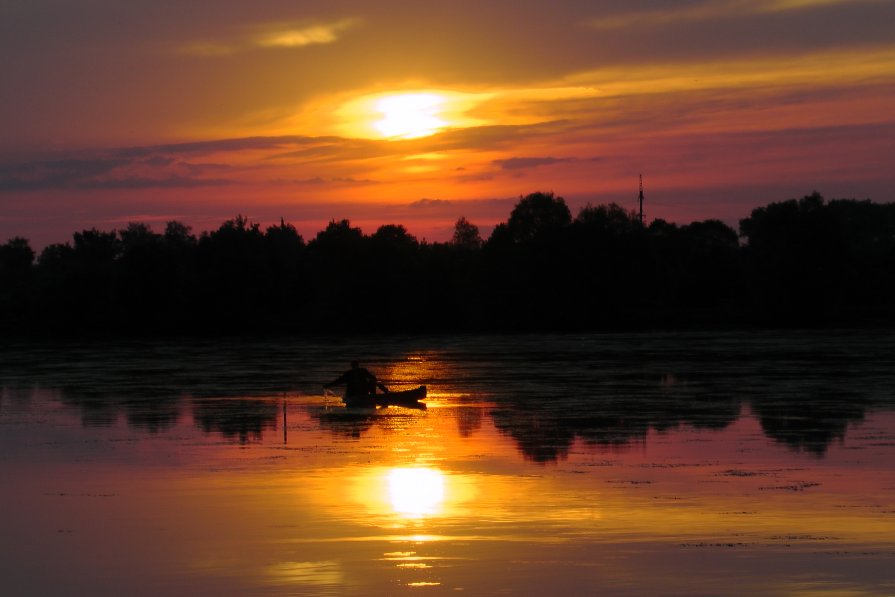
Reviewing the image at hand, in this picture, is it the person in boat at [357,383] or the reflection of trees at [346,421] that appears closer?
the reflection of trees at [346,421]

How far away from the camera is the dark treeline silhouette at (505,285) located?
416 ft

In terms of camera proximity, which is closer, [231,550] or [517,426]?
[231,550]

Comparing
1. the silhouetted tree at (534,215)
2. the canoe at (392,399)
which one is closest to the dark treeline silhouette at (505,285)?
the silhouetted tree at (534,215)

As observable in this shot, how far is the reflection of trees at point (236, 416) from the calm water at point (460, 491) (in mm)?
110

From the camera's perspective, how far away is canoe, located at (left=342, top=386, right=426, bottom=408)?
37.5 meters

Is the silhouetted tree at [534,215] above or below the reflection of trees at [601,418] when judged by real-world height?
above

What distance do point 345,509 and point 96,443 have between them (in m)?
11.6

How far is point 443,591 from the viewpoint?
44.4 feet

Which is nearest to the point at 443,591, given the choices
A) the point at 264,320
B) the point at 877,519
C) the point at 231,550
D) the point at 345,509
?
the point at 231,550

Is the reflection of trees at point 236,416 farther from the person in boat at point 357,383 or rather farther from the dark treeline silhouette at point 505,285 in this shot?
the dark treeline silhouette at point 505,285

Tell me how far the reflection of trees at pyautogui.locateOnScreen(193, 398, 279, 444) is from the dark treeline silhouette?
9113cm

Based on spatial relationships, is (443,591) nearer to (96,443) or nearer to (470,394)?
(96,443)

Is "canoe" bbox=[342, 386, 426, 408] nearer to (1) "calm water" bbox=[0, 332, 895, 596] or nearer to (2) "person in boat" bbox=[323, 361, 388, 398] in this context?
(2) "person in boat" bbox=[323, 361, 388, 398]

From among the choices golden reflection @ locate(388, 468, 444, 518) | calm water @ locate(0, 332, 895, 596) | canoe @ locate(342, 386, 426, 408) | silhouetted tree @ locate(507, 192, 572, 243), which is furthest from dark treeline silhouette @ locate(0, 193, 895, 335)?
golden reflection @ locate(388, 468, 444, 518)
